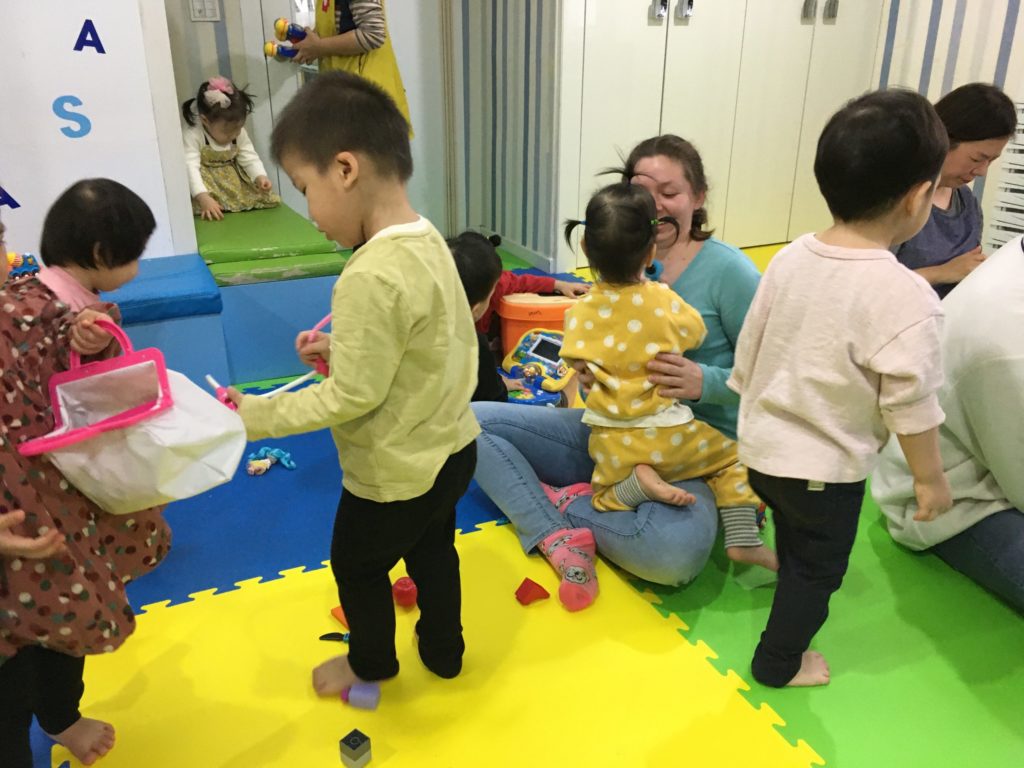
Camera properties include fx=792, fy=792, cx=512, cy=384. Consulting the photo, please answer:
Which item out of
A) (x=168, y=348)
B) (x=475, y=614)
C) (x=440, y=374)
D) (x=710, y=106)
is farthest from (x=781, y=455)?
(x=710, y=106)

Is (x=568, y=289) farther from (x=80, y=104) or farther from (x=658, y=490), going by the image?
(x=80, y=104)

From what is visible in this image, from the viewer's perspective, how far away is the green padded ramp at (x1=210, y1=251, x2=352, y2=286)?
2.62 meters

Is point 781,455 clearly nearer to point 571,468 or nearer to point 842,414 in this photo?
point 842,414

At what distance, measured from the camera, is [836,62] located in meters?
4.07

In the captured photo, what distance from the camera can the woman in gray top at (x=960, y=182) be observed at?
79.7 inches

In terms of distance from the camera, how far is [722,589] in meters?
1.72

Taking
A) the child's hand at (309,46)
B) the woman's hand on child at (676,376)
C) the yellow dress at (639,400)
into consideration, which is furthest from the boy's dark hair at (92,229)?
the child's hand at (309,46)

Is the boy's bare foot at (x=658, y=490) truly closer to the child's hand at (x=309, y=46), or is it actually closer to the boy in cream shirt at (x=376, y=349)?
the boy in cream shirt at (x=376, y=349)

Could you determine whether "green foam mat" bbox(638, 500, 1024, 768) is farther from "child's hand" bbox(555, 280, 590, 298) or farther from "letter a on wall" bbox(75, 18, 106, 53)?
"letter a on wall" bbox(75, 18, 106, 53)

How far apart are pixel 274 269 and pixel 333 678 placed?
1612 mm

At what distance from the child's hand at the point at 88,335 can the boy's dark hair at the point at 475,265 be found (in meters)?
1.09


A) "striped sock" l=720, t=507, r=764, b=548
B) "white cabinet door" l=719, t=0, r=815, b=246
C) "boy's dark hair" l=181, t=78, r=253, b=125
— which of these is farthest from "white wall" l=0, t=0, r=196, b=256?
"white cabinet door" l=719, t=0, r=815, b=246

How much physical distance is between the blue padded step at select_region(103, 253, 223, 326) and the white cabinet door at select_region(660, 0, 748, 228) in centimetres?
234

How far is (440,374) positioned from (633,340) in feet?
1.82
